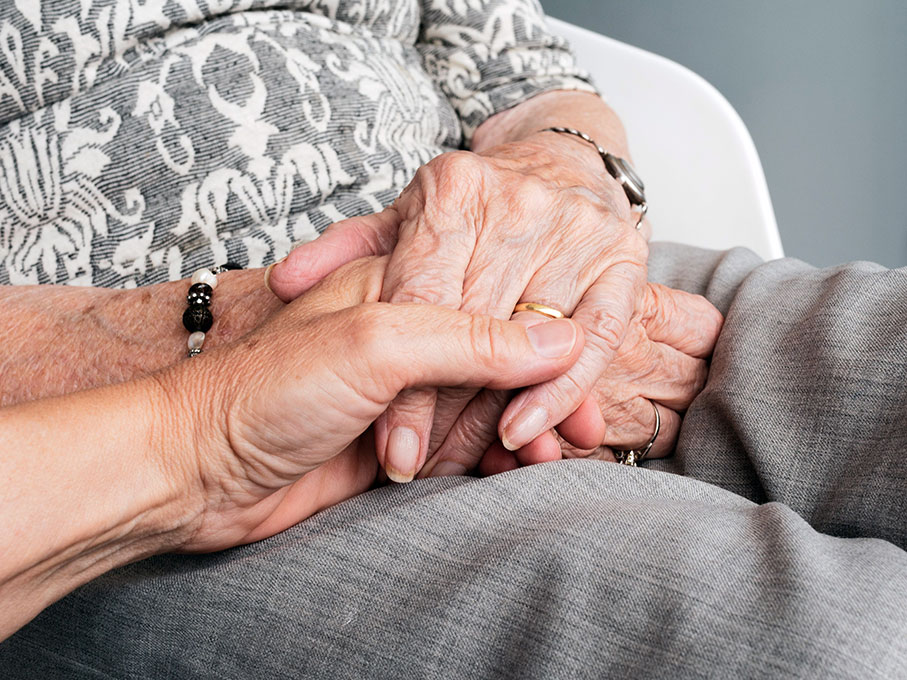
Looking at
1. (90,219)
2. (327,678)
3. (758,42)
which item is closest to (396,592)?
(327,678)

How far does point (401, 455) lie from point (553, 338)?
16 centimetres

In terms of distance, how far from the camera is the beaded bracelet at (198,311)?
0.77m

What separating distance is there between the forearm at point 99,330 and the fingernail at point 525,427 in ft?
0.86

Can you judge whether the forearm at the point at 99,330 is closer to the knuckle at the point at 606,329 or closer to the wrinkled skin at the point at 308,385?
the wrinkled skin at the point at 308,385

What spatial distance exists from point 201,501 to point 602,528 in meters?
0.29

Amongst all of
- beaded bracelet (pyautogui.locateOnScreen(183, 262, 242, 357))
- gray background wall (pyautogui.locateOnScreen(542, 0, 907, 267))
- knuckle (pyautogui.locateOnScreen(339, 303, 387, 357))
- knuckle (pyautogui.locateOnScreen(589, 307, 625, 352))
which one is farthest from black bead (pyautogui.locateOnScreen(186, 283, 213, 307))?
gray background wall (pyautogui.locateOnScreen(542, 0, 907, 267))

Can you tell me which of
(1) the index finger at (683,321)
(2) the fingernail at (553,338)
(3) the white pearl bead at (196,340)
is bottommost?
(3) the white pearl bead at (196,340)

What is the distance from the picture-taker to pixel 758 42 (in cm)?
209

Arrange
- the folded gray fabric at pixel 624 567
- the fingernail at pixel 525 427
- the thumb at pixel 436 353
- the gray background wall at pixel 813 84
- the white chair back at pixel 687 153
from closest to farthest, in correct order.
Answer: the folded gray fabric at pixel 624 567, the thumb at pixel 436 353, the fingernail at pixel 525 427, the white chair back at pixel 687 153, the gray background wall at pixel 813 84

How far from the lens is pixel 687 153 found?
1.40 meters

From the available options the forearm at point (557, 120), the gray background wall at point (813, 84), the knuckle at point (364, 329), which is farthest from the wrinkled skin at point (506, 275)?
the gray background wall at point (813, 84)

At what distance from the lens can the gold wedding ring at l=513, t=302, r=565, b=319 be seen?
77 centimetres

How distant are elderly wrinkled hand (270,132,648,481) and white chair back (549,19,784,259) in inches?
22.4

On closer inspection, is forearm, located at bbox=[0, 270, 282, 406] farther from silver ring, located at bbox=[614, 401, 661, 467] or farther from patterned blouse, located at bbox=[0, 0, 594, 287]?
silver ring, located at bbox=[614, 401, 661, 467]
